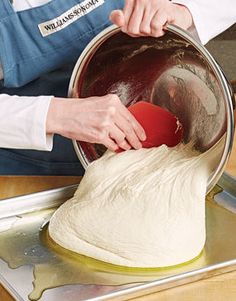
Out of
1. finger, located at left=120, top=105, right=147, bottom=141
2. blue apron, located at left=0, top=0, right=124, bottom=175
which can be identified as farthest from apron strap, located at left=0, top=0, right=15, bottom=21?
finger, located at left=120, top=105, right=147, bottom=141

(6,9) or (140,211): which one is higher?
(6,9)

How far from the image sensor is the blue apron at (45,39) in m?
1.51

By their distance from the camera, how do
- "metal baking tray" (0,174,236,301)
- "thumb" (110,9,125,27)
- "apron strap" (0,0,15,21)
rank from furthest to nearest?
1. "apron strap" (0,0,15,21)
2. "thumb" (110,9,125,27)
3. "metal baking tray" (0,174,236,301)

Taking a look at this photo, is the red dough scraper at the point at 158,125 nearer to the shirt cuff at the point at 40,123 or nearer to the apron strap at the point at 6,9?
the shirt cuff at the point at 40,123

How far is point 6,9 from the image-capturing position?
4.89ft

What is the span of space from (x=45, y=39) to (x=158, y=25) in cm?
27

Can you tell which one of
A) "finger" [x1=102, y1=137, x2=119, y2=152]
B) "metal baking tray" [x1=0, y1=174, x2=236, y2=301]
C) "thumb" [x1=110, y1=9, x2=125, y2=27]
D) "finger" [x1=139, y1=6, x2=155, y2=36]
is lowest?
"metal baking tray" [x1=0, y1=174, x2=236, y2=301]

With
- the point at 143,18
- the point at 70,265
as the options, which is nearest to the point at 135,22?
the point at 143,18

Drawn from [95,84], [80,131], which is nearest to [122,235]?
[80,131]

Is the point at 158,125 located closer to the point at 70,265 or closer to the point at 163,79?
the point at 163,79

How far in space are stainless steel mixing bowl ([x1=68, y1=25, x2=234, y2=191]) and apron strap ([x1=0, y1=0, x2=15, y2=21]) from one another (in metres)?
0.16

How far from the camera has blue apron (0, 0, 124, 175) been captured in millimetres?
1515

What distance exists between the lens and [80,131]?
139 cm

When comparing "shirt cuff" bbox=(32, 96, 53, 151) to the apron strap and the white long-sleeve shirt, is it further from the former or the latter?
the apron strap
